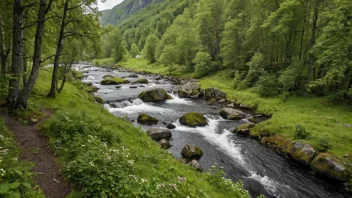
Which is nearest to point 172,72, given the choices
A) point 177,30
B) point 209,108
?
point 177,30

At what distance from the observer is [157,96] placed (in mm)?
38125

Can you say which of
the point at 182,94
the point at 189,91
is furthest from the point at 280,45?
the point at 182,94

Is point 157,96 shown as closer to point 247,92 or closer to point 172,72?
point 247,92

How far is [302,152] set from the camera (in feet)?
59.2

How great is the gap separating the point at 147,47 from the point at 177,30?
608 inches

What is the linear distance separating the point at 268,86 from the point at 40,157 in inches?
1391

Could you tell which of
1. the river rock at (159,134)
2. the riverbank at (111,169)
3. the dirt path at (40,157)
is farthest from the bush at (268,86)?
the dirt path at (40,157)

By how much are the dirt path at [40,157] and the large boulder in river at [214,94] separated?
31.8 meters

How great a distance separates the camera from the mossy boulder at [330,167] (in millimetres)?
15417

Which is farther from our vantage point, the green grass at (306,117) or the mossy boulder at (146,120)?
the mossy boulder at (146,120)

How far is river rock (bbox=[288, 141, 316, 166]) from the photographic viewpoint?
57.3ft

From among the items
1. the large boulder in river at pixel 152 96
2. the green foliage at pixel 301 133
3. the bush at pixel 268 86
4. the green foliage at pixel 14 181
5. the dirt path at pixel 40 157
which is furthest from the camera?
the large boulder in river at pixel 152 96

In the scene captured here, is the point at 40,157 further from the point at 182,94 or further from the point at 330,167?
the point at 182,94

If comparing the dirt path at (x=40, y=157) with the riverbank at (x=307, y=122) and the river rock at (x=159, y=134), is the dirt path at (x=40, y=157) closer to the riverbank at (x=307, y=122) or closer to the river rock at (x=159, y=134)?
the river rock at (x=159, y=134)
